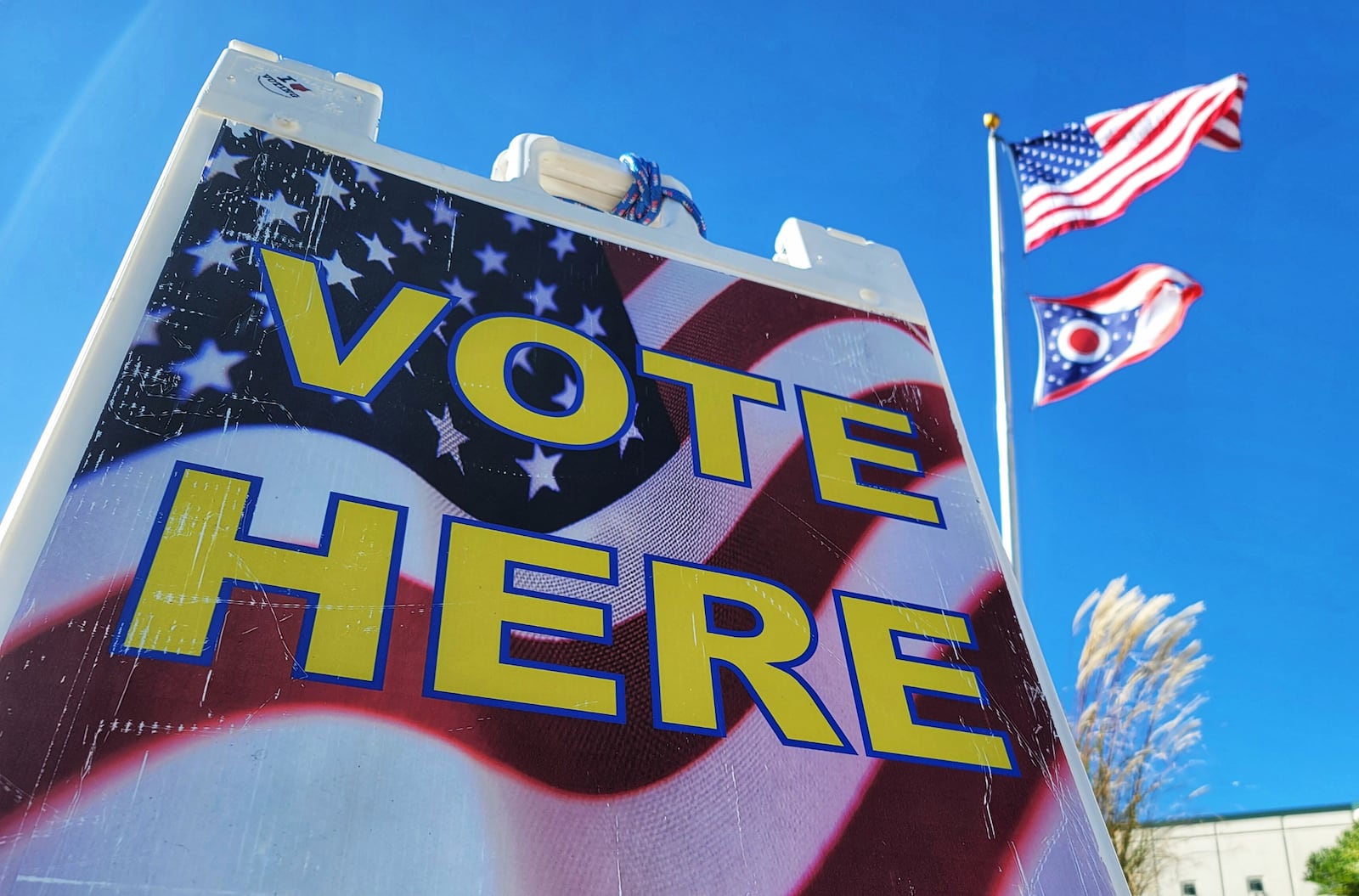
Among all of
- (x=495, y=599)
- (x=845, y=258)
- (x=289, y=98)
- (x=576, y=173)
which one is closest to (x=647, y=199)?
(x=576, y=173)

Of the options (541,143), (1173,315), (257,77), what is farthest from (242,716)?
(1173,315)

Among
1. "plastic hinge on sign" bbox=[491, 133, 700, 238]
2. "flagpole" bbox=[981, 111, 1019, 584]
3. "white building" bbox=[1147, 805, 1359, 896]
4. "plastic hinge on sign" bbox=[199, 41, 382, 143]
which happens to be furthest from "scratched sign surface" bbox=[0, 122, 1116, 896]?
"white building" bbox=[1147, 805, 1359, 896]

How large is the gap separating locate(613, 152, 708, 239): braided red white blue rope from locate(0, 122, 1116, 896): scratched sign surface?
76cm

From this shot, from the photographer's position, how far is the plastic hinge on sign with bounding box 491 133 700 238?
5.32 m

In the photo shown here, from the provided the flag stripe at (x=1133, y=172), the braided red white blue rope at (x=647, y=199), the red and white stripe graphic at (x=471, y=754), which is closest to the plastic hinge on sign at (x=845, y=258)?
the braided red white blue rope at (x=647, y=199)

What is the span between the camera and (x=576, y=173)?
559 cm

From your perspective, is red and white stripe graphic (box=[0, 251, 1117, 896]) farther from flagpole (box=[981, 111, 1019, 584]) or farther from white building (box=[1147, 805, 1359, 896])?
white building (box=[1147, 805, 1359, 896])

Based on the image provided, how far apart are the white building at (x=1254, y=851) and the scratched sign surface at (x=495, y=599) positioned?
2399 cm

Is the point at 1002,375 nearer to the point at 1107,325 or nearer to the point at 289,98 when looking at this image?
A: the point at 1107,325

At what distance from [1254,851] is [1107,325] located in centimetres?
2262

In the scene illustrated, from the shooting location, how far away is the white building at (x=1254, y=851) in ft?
79.9

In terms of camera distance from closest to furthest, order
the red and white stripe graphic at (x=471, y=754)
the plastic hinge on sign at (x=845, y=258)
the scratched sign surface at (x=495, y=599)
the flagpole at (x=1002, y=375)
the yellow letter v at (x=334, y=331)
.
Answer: the red and white stripe graphic at (x=471, y=754)
the scratched sign surface at (x=495, y=599)
the yellow letter v at (x=334, y=331)
the plastic hinge on sign at (x=845, y=258)
the flagpole at (x=1002, y=375)

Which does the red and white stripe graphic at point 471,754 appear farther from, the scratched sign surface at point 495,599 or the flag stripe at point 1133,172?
the flag stripe at point 1133,172

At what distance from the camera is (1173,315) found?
308 inches
